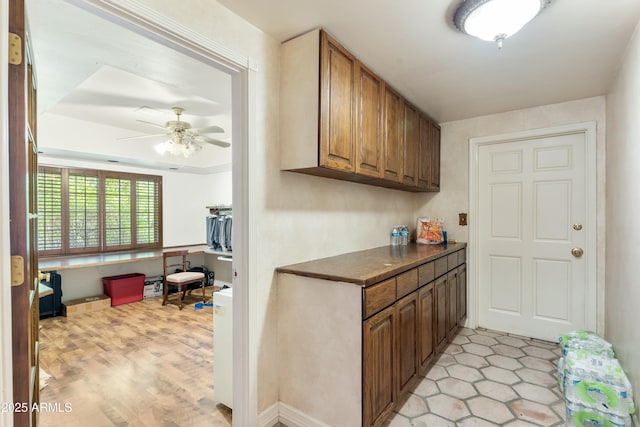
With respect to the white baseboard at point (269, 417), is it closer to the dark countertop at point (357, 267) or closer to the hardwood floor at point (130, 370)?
the hardwood floor at point (130, 370)

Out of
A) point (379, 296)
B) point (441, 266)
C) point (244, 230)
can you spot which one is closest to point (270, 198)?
point (244, 230)

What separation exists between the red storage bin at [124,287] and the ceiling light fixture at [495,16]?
5.08 metres

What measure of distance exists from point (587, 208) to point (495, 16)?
2280mm

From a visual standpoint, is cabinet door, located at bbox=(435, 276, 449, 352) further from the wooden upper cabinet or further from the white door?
the wooden upper cabinet

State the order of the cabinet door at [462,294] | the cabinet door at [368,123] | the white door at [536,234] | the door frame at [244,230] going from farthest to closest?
the cabinet door at [462,294] → the white door at [536,234] → the cabinet door at [368,123] → the door frame at [244,230]

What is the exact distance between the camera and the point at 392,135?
2.50m

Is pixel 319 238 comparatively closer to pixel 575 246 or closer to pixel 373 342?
pixel 373 342

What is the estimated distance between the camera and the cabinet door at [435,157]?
11.0 feet

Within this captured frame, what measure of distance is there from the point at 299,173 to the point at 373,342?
113cm

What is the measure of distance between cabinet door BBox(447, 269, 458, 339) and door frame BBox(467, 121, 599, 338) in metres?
0.48

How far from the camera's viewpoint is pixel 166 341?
3170 millimetres

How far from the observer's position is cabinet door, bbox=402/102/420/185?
2.74 m

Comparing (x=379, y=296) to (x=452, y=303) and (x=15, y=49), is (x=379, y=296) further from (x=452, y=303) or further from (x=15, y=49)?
(x=15, y=49)

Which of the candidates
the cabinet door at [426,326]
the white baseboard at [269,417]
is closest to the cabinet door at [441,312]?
the cabinet door at [426,326]
